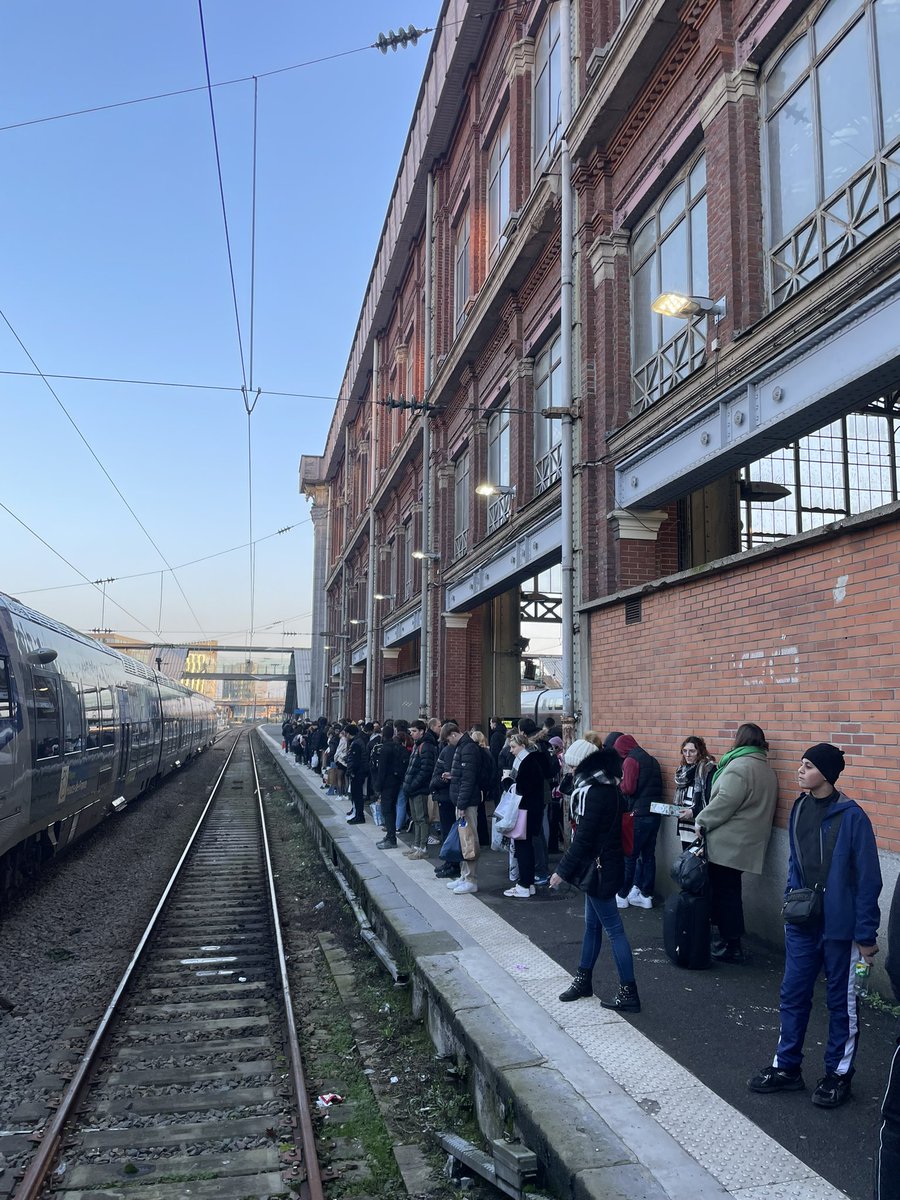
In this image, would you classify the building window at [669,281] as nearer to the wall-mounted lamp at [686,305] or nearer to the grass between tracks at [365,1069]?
the wall-mounted lamp at [686,305]

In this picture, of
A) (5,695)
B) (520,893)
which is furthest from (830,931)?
(5,695)

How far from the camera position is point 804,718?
20.1 ft

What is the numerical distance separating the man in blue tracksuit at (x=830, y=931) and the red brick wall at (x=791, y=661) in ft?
4.90

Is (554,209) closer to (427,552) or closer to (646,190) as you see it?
(646,190)

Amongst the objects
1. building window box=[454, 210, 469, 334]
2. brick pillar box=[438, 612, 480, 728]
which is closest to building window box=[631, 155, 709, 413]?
building window box=[454, 210, 469, 334]

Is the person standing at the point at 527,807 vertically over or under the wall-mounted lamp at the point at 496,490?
under

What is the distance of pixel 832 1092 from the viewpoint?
151 inches

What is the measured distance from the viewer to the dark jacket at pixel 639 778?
7.74m

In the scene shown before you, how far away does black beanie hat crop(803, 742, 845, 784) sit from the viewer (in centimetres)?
400

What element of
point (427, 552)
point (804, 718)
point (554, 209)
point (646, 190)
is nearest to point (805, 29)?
point (646, 190)

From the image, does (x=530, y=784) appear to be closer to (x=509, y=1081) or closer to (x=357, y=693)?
(x=509, y=1081)

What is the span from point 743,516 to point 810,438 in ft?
4.73

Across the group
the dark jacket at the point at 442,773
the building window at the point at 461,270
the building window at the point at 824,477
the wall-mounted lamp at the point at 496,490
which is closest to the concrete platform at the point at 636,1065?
the dark jacket at the point at 442,773

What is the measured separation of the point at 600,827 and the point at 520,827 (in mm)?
3111
